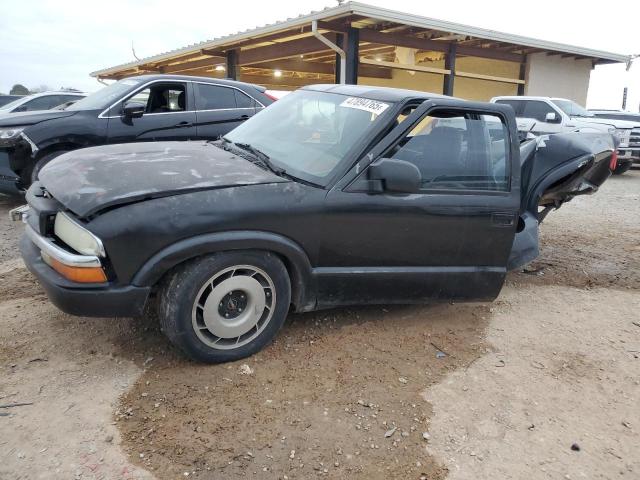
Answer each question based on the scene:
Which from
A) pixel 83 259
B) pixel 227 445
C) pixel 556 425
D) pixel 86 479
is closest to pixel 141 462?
pixel 86 479

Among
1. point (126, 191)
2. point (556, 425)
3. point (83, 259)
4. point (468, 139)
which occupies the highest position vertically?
point (468, 139)

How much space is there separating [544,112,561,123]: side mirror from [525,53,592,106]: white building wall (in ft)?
14.4

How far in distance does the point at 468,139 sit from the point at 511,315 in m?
1.53

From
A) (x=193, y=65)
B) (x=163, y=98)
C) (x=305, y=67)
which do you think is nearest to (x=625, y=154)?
(x=305, y=67)

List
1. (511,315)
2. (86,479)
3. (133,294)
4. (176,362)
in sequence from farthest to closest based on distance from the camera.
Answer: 1. (511,315)
2. (176,362)
3. (133,294)
4. (86,479)

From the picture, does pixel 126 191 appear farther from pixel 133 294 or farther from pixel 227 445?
pixel 227 445

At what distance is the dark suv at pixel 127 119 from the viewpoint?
6.14 meters

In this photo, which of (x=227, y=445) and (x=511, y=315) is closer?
(x=227, y=445)

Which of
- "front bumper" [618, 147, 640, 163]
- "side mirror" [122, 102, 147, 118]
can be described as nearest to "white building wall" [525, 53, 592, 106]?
"front bumper" [618, 147, 640, 163]

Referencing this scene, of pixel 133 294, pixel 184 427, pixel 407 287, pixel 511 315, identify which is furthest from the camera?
pixel 511 315

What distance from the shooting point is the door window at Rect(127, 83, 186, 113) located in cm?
665

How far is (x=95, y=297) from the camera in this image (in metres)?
2.66

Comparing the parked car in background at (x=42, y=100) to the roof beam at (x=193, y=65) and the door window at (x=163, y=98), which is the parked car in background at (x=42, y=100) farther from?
the roof beam at (x=193, y=65)

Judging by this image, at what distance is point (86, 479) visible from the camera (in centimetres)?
216
